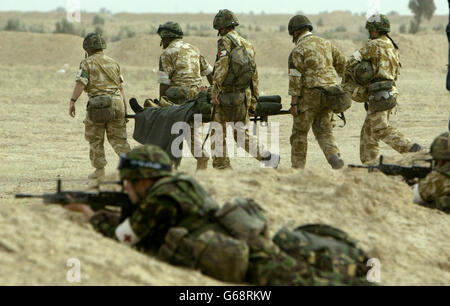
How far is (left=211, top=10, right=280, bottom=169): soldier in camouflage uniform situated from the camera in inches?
396

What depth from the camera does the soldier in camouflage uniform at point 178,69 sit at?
10.9 m

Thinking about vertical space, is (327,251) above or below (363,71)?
below

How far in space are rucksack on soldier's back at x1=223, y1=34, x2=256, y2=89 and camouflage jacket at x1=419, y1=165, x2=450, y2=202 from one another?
2.78 m

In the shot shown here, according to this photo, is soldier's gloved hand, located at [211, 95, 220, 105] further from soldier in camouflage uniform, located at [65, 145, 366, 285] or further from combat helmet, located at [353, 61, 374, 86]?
soldier in camouflage uniform, located at [65, 145, 366, 285]

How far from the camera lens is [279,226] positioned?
23.1 ft

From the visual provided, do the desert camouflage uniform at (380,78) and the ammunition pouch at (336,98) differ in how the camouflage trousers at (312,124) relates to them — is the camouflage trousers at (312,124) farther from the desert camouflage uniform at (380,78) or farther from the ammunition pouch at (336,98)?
the desert camouflage uniform at (380,78)

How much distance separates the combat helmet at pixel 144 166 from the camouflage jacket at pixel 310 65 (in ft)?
15.7

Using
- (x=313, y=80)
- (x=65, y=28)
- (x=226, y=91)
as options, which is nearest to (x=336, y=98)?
(x=313, y=80)

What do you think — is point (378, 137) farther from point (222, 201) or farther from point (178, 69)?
point (222, 201)

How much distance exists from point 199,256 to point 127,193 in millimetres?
808

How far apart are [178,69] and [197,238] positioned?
539 centimetres

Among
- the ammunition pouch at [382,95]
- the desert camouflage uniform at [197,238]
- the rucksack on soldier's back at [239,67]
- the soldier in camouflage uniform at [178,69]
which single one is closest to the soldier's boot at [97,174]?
the soldier in camouflage uniform at [178,69]

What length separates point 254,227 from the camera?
19.1 feet
